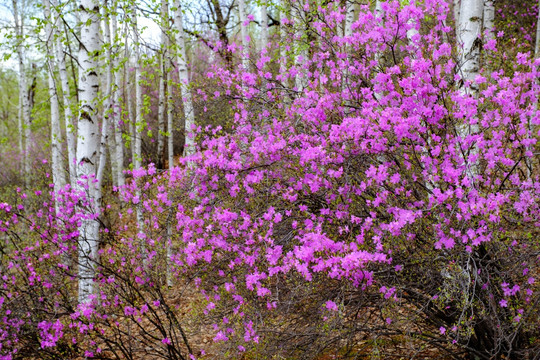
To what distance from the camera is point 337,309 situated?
336cm

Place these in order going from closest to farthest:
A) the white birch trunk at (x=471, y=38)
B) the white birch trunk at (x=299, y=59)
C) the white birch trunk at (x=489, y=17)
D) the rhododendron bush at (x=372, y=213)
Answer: the rhododendron bush at (x=372, y=213) → the white birch trunk at (x=471, y=38) → the white birch trunk at (x=299, y=59) → the white birch trunk at (x=489, y=17)

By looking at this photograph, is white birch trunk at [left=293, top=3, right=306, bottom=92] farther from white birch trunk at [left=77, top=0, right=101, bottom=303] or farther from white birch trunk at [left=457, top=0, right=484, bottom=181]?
white birch trunk at [left=77, top=0, right=101, bottom=303]

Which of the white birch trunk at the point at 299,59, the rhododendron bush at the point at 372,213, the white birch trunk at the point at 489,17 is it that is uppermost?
the white birch trunk at the point at 489,17

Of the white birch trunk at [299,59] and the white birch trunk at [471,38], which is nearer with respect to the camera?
the white birch trunk at [471,38]

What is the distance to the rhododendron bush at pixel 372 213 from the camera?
10.6 ft

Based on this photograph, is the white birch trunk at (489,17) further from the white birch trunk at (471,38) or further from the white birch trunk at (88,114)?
the white birch trunk at (88,114)

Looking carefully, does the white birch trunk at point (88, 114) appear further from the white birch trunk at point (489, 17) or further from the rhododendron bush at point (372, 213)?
the white birch trunk at point (489, 17)

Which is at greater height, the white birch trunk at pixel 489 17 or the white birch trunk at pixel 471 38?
the white birch trunk at pixel 489 17

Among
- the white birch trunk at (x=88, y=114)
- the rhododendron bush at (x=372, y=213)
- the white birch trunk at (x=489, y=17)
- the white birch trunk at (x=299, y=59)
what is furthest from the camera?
the white birch trunk at (x=489, y=17)

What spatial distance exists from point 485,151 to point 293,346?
233 centimetres

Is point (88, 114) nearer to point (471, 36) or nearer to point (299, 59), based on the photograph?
point (299, 59)

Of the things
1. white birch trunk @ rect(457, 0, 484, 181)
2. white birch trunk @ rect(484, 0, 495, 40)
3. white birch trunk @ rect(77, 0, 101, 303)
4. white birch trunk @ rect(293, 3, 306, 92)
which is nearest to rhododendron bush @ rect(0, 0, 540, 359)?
white birch trunk @ rect(457, 0, 484, 181)

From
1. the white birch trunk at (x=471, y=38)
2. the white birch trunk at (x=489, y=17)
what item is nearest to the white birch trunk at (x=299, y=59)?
the white birch trunk at (x=471, y=38)

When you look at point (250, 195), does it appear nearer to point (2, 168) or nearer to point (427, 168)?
point (427, 168)
